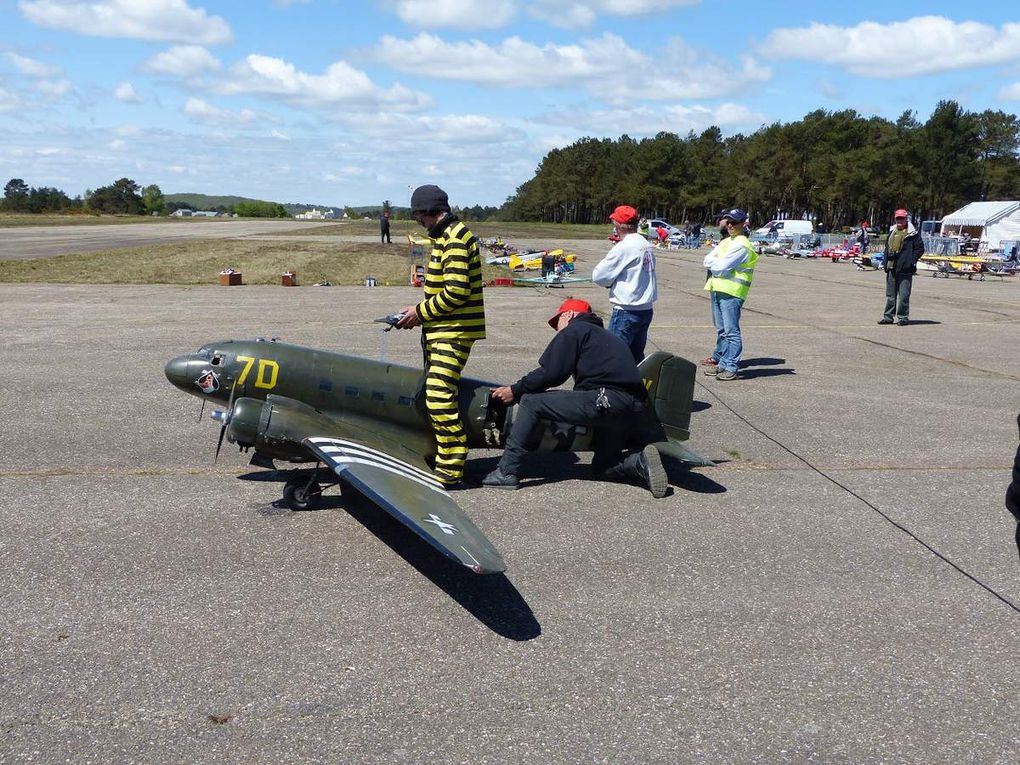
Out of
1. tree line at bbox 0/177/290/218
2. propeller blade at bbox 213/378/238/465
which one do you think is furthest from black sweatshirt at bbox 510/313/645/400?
tree line at bbox 0/177/290/218

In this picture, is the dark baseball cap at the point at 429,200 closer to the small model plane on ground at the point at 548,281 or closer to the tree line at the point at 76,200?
the small model plane on ground at the point at 548,281

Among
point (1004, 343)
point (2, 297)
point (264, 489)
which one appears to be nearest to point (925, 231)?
point (1004, 343)

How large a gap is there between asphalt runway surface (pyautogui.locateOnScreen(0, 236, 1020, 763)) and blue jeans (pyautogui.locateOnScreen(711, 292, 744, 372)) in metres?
2.05

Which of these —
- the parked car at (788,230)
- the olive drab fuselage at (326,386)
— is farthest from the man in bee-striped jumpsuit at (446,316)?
the parked car at (788,230)

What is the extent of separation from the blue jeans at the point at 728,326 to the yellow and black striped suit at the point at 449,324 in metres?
5.44

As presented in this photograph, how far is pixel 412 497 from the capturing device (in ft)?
17.9

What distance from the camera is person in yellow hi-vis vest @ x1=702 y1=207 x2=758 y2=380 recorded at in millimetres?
10938

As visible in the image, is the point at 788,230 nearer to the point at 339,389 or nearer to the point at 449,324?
the point at 449,324

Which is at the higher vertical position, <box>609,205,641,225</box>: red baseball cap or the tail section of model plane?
<box>609,205,641,225</box>: red baseball cap

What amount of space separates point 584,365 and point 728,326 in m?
5.19

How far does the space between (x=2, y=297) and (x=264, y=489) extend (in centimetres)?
1672

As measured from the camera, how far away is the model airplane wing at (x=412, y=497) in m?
4.57

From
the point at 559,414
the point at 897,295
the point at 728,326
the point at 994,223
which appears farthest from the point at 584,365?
the point at 994,223

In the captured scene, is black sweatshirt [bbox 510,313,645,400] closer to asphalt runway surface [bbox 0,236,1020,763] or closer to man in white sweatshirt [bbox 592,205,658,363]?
asphalt runway surface [bbox 0,236,1020,763]
